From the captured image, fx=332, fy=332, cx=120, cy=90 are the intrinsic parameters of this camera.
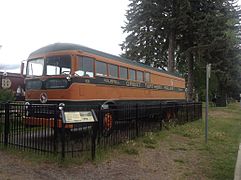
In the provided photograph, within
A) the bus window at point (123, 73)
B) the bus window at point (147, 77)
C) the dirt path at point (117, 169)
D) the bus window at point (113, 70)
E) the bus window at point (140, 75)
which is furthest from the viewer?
the bus window at point (147, 77)

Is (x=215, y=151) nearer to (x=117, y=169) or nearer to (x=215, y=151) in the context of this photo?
(x=215, y=151)

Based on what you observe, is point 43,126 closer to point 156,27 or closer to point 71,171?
point 71,171

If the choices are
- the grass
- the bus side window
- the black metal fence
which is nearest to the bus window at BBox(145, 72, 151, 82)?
the bus side window

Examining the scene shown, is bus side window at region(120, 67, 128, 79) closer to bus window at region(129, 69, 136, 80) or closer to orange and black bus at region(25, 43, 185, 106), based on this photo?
orange and black bus at region(25, 43, 185, 106)

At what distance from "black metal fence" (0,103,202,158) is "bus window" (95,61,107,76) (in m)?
1.71

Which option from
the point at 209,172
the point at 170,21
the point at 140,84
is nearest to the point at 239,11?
the point at 170,21

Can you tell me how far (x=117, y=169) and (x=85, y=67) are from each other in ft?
14.6

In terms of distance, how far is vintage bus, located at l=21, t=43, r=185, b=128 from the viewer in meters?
10.2

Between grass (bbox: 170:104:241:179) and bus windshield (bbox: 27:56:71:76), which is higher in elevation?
bus windshield (bbox: 27:56:71:76)

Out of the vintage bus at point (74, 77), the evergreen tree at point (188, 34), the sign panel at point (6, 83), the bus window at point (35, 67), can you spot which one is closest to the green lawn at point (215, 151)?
the vintage bus at point (74, 77)

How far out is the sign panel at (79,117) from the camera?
7528mm

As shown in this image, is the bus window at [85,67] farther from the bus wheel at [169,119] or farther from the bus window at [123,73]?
the bus wheel at [169,119]

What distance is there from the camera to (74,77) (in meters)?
10.2

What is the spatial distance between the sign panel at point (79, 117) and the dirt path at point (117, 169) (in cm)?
99
